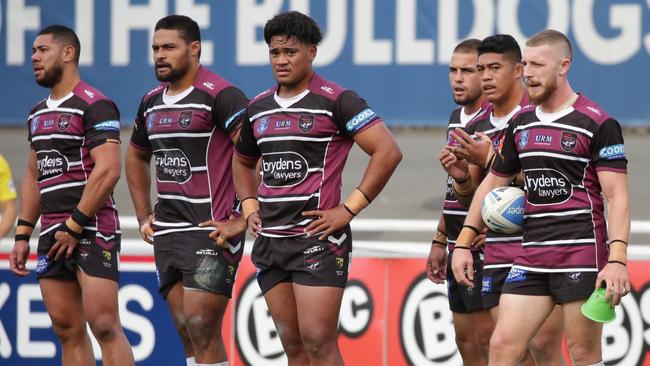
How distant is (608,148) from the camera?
607 cm

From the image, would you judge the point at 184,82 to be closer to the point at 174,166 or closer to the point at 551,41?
the point at 174,166

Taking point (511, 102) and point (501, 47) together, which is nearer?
point (501, 47)

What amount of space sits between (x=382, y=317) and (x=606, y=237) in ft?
8.87

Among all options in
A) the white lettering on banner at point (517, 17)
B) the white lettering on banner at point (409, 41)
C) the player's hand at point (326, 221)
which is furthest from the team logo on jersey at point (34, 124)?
the white lettering on banner at point (517, 17)

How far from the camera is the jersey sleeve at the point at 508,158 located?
21.3 ft

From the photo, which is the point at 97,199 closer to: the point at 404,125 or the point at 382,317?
the point at 382,317

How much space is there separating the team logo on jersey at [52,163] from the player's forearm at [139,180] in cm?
41

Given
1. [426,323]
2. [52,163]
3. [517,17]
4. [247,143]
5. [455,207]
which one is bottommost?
[426,323]

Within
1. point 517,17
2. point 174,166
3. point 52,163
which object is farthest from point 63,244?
point 517,17

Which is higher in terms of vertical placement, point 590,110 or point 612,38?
point 612,38

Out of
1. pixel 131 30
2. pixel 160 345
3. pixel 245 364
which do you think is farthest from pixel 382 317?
pixel 131 30

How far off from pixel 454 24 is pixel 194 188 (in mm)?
7201

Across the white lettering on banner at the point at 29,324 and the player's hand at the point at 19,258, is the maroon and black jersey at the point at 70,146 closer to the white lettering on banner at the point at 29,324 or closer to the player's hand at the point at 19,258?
the player's hand at the point at 19,258

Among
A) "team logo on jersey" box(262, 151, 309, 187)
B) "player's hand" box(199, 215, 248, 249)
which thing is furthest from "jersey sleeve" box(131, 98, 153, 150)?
"team logo on jersey" box(262, 151, 309, 187)
